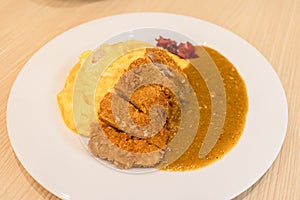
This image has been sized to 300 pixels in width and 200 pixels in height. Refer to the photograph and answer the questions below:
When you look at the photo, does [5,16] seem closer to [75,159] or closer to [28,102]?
[28,102]

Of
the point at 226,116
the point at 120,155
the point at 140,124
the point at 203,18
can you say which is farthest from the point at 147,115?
the point at 203,18

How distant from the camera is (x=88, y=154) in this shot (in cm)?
154

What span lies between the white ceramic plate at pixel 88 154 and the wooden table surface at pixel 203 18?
123 mm

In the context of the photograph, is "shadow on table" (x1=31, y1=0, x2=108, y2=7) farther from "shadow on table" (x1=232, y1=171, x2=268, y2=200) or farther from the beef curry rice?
"shadow on table" (x1=232, y1=171, x2=268, y2=200)

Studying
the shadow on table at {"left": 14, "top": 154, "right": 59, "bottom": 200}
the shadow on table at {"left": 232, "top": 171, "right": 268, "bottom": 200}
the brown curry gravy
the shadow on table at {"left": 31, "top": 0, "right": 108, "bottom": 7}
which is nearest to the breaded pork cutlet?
the brown curry gravy

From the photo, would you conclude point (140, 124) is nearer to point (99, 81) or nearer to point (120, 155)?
point (120, 155)

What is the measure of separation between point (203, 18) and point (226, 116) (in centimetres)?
85

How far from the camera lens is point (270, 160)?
4.77 feet

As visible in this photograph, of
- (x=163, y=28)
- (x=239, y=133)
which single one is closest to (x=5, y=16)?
(x=163, y=28)

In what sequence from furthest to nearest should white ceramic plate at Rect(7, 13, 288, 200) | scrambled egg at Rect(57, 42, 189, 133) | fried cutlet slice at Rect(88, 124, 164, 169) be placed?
scrambled egg at Rect(57, 42, 189, 133) < fried cutlet slice at Rect(88, 124, 164, 169) < white ceramic plate at Rect(7, 13, 288, 200)

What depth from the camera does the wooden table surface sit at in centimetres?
153

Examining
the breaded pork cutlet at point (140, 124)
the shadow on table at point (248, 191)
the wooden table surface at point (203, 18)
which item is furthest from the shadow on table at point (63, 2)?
the shadow on table at point (248, 191)

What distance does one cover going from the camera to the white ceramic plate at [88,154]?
1375 mm

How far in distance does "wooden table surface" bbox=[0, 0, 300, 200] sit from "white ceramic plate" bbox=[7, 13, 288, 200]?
123 mm
